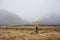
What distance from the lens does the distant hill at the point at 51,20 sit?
5.45 ft

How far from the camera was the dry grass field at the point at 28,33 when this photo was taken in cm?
127

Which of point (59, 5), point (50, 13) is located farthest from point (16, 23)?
point (59, 5)

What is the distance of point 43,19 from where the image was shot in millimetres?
1665

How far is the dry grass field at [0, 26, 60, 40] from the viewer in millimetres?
1273

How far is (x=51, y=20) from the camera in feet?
5.55

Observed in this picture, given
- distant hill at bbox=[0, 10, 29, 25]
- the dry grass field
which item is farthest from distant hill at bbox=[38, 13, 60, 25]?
distant hill at bbox=[0, 10, 29, 25]

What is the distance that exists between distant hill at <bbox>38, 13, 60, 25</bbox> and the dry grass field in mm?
123

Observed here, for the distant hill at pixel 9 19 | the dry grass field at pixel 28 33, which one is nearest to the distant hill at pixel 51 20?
the dry grass field at pixel 28 33

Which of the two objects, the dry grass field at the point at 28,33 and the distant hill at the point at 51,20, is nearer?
the dry grass field at the point at 28,33

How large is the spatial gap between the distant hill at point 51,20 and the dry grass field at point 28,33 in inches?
4.9

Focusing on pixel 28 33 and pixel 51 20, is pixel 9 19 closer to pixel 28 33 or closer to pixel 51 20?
pixel 28 33

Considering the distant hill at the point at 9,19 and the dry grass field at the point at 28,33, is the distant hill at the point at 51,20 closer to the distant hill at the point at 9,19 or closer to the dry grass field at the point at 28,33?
the dry grass field at the point at 28,33

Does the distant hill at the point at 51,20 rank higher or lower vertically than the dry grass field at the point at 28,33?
higher

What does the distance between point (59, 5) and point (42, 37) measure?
640 mm
